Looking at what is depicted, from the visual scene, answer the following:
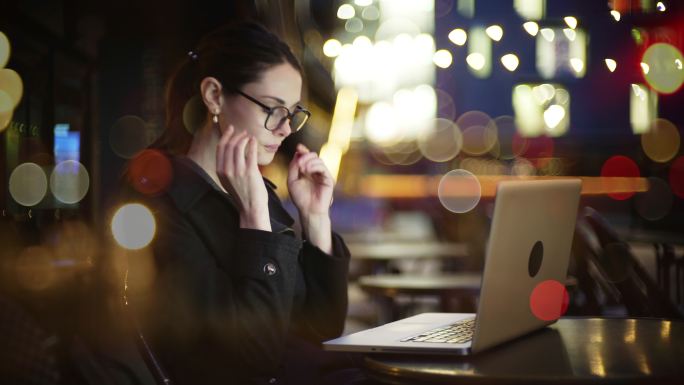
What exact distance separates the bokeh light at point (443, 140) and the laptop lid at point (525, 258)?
2798 cm

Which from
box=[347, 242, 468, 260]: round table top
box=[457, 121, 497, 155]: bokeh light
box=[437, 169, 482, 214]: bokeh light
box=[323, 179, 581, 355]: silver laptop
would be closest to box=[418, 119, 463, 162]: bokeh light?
box=[457, 121, 497, 155]: bokeh light

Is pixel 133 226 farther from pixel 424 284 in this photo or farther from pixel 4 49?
pixel 424 284

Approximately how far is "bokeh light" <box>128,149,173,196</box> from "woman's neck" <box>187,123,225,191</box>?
145 mm

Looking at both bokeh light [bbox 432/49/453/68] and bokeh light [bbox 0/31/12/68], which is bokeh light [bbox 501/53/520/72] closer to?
bokeh light [bbox 432/49/453/68]

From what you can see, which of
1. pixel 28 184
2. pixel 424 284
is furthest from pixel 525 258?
pixel 424 284

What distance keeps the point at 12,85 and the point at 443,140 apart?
1176 inches

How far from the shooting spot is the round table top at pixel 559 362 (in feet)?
4.02

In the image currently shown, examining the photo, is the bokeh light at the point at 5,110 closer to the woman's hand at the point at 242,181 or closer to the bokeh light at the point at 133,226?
the bokeh light at the point at 133,226

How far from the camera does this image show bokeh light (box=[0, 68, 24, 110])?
2.55 m

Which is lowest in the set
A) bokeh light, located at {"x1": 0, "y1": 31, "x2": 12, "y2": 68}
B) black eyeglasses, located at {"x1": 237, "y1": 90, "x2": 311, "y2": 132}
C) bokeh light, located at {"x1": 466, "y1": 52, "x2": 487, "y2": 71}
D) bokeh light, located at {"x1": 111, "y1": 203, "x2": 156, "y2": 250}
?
bokeh light, located at {"x1": 111, "y1": 203, "x2": 156, "y2": 250}

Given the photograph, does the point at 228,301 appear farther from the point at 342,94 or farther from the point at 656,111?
the point at 342,94

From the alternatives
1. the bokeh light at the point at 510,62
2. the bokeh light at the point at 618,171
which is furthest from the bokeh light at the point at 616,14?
the bokeh light at the point at 618,171

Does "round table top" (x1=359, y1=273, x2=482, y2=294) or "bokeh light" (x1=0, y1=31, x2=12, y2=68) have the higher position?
"bokeh light" (x1=0, y1=31, x2=12, y2=68)

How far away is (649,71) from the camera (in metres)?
3.89
